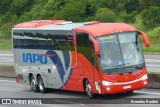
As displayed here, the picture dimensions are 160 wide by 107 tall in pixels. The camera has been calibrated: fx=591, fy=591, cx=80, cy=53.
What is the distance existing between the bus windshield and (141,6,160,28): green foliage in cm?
4111

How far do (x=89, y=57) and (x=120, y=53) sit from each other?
1.21 m

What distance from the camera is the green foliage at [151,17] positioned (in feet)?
A: 209

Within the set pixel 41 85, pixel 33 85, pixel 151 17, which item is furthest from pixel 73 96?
pixel 151 17

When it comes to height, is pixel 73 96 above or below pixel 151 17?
above

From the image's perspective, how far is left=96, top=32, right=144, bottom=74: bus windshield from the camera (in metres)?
22.1

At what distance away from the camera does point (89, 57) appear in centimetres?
2262

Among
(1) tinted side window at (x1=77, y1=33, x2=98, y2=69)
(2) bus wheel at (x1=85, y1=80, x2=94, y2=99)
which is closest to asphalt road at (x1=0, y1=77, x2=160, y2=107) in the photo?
(2) bus wheel at (x1=85, y1=80, x2=94, y2=99)

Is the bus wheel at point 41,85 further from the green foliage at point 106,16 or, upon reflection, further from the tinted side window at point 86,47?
the green foliage at point 106,16

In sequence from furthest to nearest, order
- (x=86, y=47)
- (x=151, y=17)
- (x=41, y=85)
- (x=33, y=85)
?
1. (x=151, y=17)
2. (x=33, y=85)
3. (x=41, y=85)
4. (x=86, y=47)

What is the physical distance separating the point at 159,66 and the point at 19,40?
11369 millimetres

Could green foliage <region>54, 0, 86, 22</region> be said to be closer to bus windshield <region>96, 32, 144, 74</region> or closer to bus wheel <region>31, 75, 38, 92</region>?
bus wheel <region>31, 75, 38, 92</region>

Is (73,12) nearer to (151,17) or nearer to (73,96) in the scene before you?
(151,17)

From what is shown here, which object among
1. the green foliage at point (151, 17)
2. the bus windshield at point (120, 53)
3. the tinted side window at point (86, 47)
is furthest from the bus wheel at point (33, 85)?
the green foliage at point (151, 17)

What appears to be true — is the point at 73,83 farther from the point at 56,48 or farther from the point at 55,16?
the point at 55,16
